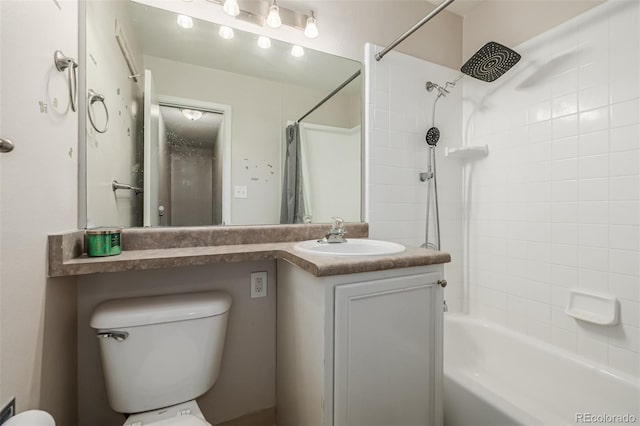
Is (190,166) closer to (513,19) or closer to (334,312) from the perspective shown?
(334,312)

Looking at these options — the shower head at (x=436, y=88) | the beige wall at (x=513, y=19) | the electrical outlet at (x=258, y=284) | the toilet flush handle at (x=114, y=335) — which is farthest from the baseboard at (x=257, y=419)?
the beige wall at (x=513, y=19)

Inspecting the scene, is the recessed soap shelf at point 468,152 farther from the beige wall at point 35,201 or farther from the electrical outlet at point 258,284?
the beige wall at point 35,201

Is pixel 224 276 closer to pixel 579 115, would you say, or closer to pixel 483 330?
pixel 483 330

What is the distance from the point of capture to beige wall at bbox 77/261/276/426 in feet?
3.61

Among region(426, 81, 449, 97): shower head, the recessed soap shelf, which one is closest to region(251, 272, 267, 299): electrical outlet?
the recessed soap shelf

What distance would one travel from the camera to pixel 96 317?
94cm

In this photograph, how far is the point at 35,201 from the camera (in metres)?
0.77

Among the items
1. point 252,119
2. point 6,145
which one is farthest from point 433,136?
point 6,145

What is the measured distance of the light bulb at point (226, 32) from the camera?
133cm

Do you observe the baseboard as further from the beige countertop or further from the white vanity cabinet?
the beige countertop

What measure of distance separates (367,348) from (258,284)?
0.64 meters

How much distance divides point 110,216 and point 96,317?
41 centimetres

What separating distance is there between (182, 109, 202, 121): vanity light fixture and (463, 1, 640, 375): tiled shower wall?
1.79 meters

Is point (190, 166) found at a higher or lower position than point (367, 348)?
higher
